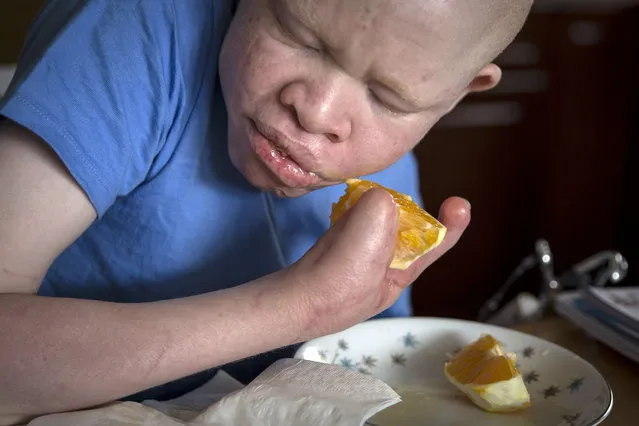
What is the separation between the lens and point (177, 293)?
0.81 m

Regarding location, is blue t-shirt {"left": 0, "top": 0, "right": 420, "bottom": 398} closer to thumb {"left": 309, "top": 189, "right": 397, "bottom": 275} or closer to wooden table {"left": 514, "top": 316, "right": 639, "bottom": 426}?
thumb {"left": 309, "top": 189, "right": 397, "bottom": 275}

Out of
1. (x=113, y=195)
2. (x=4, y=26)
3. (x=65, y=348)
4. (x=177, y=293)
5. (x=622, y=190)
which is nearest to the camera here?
(x=65, y=348)

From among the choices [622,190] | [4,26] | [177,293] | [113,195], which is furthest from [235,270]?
[622,190]

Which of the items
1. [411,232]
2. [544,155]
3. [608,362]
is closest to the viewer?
[411,232]

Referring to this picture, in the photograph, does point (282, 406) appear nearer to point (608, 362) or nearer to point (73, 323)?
point (73, 323)

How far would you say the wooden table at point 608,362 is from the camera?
79 cm

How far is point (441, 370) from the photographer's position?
80 cm

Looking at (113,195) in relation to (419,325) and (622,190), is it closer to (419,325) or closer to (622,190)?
(419,325)

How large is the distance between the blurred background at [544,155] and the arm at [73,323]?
1.59m

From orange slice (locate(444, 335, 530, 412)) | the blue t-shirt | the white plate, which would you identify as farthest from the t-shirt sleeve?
orange slice (locate(444, 335, 530, 412))

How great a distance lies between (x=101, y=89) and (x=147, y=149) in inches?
2.9

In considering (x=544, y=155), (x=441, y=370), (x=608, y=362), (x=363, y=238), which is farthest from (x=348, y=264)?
(x=544, y=155)

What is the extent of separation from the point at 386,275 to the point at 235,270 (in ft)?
0.67

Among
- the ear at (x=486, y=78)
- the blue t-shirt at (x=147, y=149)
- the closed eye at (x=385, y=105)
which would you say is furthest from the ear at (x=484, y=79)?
the blue t-shirt at (x=147, y=149)
